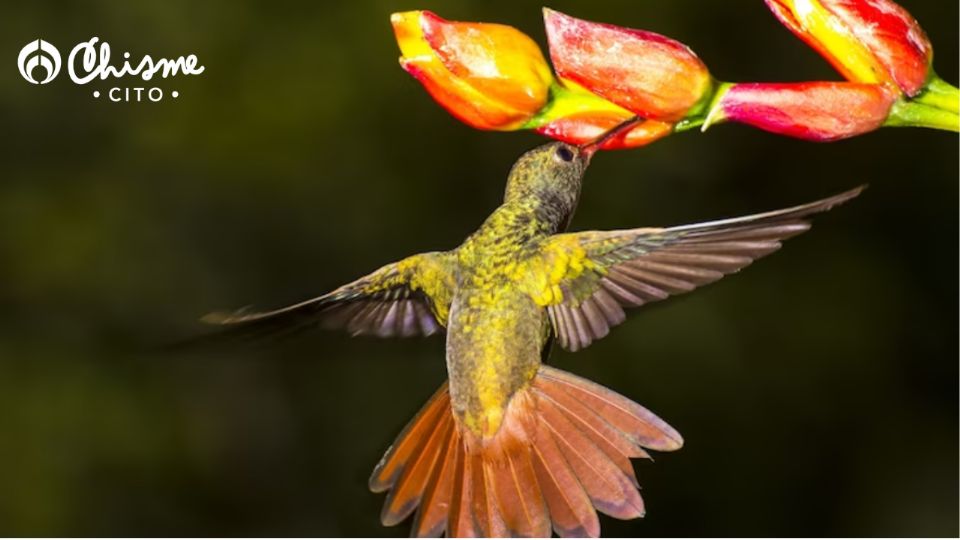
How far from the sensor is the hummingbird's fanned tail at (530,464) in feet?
4.96

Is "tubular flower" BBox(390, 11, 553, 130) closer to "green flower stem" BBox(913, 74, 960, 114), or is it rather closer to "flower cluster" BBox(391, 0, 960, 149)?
"flower cluster" BBox(391, 0, 960, 149)

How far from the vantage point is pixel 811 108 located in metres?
1.19

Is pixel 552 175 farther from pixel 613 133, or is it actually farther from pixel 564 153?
pixel 613 133

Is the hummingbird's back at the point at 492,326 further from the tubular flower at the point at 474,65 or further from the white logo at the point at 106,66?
the white logo at the point at 106,66

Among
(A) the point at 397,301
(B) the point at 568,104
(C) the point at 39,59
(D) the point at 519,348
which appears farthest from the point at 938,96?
(C) the point at 39,59

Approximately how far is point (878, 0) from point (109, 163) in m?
2.64

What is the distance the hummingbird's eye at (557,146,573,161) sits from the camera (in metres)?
1.43

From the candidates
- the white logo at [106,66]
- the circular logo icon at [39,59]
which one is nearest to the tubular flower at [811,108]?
the white logo at [106,66]

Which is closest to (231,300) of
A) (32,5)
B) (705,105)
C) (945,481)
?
(32,5)

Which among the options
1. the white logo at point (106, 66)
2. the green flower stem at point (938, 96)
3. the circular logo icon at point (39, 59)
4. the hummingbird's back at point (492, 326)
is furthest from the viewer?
the circular logo icon at point (39, 59)

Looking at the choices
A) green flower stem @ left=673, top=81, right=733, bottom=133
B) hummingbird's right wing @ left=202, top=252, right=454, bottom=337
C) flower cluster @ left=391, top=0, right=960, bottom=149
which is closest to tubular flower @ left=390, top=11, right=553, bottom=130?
flower cluster @ left=391, top=0, right=960, bottom=149

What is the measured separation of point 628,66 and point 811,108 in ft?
0.55

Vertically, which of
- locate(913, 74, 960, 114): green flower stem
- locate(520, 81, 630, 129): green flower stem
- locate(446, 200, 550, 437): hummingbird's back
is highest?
locate(520, 81, 630, 129): green flower stem

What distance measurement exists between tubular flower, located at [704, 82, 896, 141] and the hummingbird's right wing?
0.53 meters
